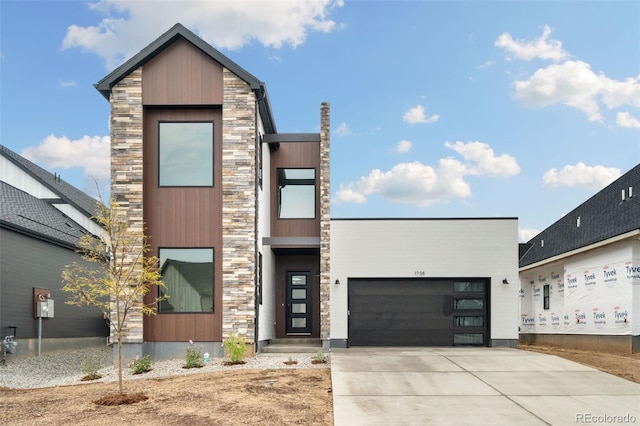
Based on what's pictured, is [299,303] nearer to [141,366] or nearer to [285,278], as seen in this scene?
[285,278]

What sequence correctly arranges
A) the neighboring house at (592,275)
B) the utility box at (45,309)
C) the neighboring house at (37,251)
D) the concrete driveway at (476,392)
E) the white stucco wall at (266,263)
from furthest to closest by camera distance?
1. the utility box at (45,309)
2. the neighboring house at (37,251)
3. the white stucco wall at (266,263)
4. the neighboring house at (592,275)
5. the concrete driveway at (476,392)

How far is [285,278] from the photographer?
17.8 m

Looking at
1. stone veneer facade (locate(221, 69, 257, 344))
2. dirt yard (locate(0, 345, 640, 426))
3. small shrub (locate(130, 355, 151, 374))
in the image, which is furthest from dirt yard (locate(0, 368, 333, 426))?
stone veneer facade (locate(221, 69, 257, 344))

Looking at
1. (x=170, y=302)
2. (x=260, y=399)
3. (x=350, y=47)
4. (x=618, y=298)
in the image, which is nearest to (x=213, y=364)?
(x=170, y=302)

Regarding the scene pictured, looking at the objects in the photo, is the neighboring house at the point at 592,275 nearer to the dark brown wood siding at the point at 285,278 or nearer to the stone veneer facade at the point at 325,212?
the stone veneer facade at the point at 325,212

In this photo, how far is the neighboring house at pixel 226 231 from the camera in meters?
13.5

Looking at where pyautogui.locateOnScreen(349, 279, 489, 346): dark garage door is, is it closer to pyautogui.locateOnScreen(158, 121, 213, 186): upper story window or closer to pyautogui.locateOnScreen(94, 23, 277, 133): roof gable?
pyautogui.locateOnScreen(158, 121, 213, 186): upper story window

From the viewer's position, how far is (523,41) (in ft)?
48.7

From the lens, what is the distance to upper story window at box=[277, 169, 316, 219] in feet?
54.5

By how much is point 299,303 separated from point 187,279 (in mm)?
4997

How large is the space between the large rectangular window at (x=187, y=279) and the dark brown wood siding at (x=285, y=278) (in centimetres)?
429

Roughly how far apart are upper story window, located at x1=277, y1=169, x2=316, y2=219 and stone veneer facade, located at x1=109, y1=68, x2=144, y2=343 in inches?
177

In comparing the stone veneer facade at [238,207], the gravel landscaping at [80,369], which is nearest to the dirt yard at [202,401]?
the gravel landscaping at [80,369]

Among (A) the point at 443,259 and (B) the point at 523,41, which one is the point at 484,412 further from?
(B) the point at 523,41
